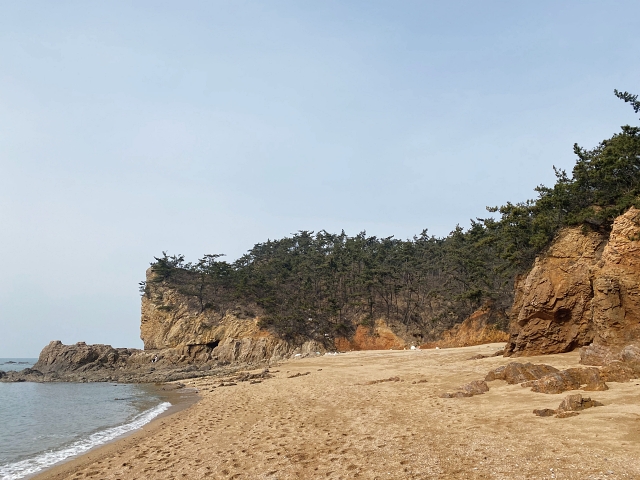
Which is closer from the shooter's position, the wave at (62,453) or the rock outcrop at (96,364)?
the wave at (62,453)

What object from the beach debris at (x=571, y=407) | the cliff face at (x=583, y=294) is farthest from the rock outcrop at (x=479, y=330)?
the beach debris at (x=571, y=407)

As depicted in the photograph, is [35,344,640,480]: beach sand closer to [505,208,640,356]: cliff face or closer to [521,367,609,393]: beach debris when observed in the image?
[521,367,609,393]: beach debris

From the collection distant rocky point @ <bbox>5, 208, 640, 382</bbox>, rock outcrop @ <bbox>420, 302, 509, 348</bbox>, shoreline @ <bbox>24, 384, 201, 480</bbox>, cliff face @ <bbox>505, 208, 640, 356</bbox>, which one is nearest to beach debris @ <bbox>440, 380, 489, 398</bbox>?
distant rocky point @ <bbox>5, 208, 640, 382</bbox>

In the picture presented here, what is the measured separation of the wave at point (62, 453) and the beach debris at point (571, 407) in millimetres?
14195

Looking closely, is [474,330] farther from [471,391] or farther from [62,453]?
[62,453]

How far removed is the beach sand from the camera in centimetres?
691

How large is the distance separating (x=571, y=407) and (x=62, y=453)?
15763 millimetres

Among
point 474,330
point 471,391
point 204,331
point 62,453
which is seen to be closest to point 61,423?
point 62,453

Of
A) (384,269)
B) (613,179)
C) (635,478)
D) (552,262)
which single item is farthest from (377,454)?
(384,269)

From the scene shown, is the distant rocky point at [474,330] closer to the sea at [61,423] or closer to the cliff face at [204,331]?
the cliff face at [204,331]

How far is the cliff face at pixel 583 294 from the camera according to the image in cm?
1695

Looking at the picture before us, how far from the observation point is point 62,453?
44.1 feet

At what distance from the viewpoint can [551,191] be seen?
83.3ft

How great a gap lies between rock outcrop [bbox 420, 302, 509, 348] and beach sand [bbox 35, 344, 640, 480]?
23.9 metres
